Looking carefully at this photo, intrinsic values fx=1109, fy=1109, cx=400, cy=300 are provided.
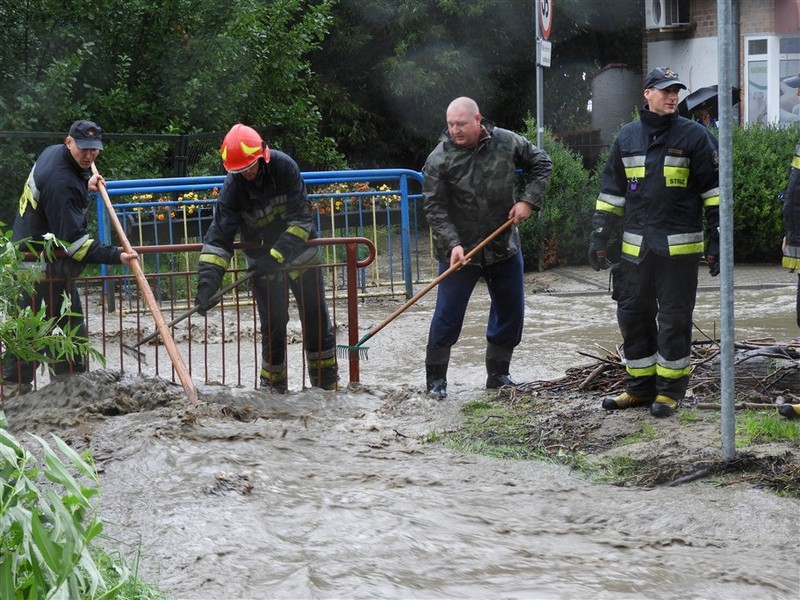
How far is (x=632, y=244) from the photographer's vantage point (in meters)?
6.51

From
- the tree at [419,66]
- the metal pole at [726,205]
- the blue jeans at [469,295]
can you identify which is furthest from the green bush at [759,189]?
the metal pole at [726,205]

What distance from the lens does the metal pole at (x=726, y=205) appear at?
15.2ft

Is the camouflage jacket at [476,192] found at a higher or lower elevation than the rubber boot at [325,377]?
higher

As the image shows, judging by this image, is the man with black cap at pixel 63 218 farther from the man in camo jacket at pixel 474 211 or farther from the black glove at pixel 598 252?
the black glove at pixel 598 252

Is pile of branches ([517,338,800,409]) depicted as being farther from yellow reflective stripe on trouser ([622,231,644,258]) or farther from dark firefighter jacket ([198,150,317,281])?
dark firefighter jacket ([198,150,317,281])

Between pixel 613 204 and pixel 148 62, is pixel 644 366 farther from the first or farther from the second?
pixel 148 62

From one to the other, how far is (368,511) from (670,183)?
2.84 m

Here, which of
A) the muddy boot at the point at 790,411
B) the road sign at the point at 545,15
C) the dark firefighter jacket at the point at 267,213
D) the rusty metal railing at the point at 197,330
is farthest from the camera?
the road sign at the point at 545,15

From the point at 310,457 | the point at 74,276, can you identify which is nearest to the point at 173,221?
the point at 74,276

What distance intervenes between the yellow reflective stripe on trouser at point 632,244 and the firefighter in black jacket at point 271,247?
6.82 ft

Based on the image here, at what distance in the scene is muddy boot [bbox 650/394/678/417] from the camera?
251 inches

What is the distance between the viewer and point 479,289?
40.1 ft

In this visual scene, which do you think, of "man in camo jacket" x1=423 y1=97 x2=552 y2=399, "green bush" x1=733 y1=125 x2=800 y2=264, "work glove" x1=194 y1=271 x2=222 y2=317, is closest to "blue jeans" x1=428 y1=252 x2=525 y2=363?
"man in camo jacket" x1=423 y1=97 x2=552 y2=399

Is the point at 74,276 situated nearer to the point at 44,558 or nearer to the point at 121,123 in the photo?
the point at 44,558
